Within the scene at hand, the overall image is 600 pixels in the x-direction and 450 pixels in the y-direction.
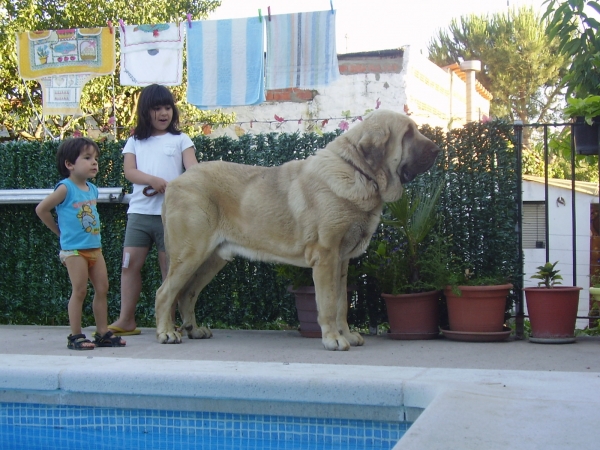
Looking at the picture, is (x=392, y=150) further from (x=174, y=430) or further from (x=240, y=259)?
(x=174, y=430)

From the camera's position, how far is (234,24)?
7.58 meters

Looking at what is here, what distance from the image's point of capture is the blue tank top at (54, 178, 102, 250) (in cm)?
470

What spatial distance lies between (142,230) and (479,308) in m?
2.70

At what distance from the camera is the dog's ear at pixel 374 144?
Answer: 4.71m

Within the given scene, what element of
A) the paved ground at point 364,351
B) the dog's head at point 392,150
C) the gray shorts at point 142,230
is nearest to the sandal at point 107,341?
the paved ground at point 364,351

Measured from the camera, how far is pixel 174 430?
10.9 ft

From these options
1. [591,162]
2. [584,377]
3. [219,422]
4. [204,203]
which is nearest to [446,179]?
[591,162]

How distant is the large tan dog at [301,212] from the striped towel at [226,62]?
2.59m

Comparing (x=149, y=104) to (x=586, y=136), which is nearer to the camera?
(x=586, y=136)

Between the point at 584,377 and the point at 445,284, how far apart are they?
6.34 feet

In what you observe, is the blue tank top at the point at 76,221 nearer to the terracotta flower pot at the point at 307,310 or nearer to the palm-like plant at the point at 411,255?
the terracotta flower pot at the point at 307,310

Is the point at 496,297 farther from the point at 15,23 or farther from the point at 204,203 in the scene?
the point at 15,23

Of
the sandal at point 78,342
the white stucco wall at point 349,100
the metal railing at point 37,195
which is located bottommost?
the sandal at point 78,342

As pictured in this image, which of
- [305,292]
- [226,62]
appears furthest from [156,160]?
[226,62]
